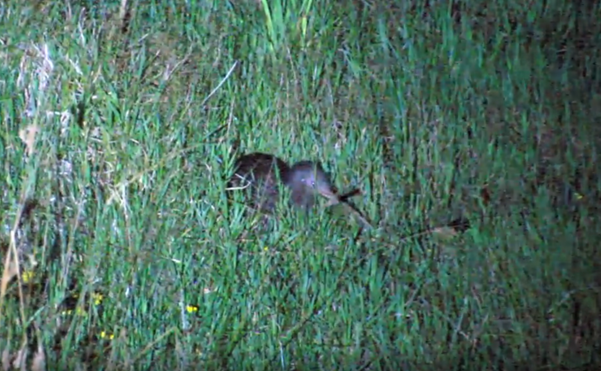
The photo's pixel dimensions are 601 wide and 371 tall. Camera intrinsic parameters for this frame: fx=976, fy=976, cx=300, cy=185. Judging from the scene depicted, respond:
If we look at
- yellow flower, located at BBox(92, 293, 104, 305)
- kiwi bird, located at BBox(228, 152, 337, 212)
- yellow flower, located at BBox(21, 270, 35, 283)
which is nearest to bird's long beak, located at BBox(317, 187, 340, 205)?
kiwi bird, located at BBox(228, 152, 337, 212)

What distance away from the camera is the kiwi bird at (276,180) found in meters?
3.14

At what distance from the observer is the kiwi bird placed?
314 cm

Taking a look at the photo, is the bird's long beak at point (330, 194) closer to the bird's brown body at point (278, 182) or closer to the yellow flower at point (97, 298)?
the bird's brown body at point (278, 182)

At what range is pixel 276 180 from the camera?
3.17m

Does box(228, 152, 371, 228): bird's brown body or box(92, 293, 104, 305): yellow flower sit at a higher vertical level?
box(228, 152, 371, 228): bird's brown body

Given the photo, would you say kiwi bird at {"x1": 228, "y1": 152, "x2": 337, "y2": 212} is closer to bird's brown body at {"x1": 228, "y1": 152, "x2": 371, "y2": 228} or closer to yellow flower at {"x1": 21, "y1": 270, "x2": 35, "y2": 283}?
bird's brown body at {"x1": 228, "y1": 152, "x2": 371, "y2": 228}

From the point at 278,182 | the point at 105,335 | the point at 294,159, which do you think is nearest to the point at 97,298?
the point at 105,335

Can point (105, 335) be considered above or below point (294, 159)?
below

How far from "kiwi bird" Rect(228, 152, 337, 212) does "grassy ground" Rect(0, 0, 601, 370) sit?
57 millimetres

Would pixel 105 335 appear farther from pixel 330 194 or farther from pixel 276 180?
pixel 330 194

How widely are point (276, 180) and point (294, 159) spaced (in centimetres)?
12

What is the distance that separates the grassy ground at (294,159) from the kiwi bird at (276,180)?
57 millimetres

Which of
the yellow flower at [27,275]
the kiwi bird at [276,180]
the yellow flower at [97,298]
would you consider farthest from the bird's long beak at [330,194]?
the yellow flower at [27,275]

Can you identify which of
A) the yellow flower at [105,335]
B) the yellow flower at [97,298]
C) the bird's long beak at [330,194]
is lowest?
the yellow flower at [105,335]
